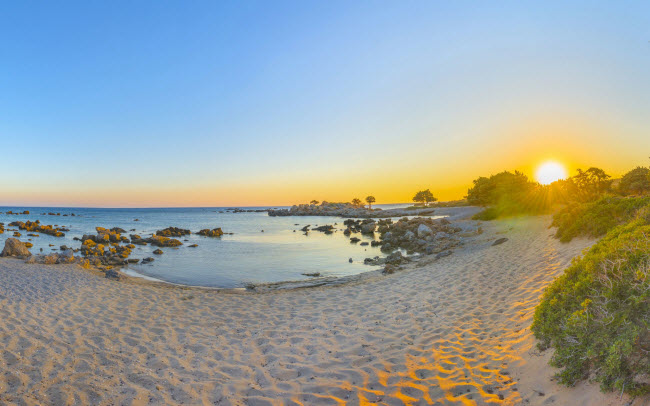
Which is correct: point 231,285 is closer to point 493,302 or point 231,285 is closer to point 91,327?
point 91,327

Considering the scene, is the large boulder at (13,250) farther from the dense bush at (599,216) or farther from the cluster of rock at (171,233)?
the dense bush at (599,216)

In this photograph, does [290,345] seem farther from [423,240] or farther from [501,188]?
[501,188]

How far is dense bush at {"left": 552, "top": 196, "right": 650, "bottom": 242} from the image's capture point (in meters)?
Result: 10.5

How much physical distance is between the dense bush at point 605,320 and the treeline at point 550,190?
28.9 metres

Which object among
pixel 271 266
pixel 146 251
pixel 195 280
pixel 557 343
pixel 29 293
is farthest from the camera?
pixel 146 251

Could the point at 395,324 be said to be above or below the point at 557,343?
below

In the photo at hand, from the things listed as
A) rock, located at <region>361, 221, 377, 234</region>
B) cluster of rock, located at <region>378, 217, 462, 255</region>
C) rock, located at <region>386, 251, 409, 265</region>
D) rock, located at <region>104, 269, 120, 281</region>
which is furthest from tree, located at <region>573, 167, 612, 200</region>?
rock, located at <region>104, 269, 120, 281</region>

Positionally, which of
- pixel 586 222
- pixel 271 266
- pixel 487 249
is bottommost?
pixel 271 266

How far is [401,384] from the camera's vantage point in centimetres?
502

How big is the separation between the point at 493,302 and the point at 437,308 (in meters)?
1.60

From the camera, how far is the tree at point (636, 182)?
87.3 feet

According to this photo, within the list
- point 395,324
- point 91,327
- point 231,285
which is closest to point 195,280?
point 231,285

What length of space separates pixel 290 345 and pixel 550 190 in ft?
128

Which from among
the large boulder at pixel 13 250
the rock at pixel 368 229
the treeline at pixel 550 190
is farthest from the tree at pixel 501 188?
the large boulder at pixel 13 250
